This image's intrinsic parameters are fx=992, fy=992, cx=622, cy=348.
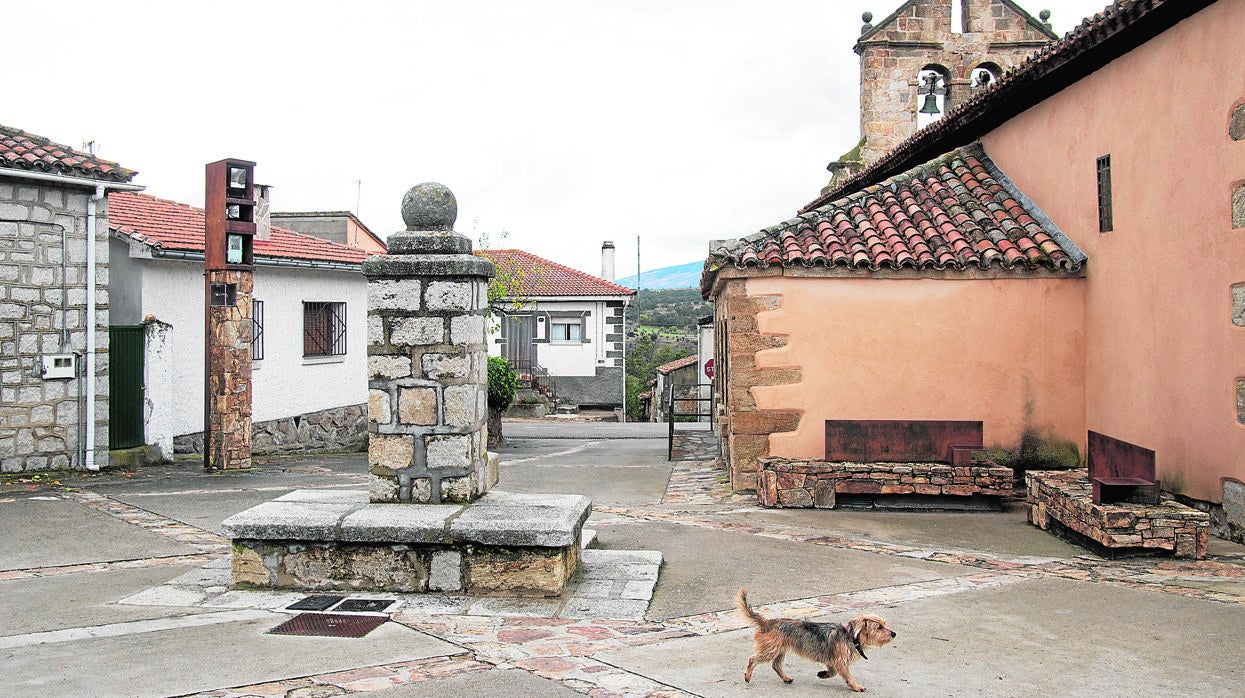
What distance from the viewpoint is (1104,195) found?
10055mm

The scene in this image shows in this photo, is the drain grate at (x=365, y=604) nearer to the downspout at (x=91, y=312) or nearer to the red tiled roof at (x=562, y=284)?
the downspout at (x=91, y=312)

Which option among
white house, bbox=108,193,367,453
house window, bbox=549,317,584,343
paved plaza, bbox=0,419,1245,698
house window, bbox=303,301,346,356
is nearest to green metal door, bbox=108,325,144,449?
white house, bbox=108,193,367,453

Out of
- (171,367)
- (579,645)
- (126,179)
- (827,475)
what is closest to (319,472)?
(171,367)

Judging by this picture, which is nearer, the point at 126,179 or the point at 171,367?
the point at 126,179

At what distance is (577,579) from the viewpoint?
6.50 meters

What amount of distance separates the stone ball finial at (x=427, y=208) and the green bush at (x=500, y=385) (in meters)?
11.0

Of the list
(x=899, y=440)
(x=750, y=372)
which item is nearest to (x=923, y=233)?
(x=899, y=440)

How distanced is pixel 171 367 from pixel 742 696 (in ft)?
38.4

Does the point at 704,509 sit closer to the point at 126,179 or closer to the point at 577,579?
the point at 577,579

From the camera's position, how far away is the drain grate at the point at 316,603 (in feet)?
19.1

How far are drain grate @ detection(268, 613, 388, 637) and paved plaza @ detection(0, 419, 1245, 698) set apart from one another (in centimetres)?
10

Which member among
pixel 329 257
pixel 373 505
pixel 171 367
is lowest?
pixel 373 505

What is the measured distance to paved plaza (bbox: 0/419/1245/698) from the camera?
4.60 metres

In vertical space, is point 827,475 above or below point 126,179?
below
